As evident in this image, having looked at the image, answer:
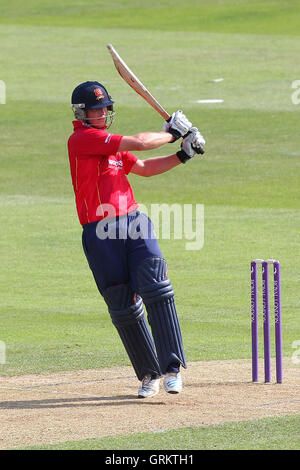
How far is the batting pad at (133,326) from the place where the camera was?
314 inches

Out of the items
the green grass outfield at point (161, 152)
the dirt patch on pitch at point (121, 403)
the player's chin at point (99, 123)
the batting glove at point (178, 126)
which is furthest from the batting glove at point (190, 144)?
the green grass outfield at point (161, 152)

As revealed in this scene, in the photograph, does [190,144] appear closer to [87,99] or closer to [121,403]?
[87,99]

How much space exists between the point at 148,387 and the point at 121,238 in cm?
113

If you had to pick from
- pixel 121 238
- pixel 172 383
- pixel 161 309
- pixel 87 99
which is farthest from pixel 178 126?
pixel 172 383

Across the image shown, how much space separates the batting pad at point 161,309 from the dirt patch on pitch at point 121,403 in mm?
323

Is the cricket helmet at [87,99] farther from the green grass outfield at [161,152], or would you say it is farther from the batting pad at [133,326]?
the green grass outfield at [161,152]

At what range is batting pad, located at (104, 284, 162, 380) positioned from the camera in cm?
796

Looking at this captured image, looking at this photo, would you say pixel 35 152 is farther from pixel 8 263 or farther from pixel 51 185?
pixel 8 263

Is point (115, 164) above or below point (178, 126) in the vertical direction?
below

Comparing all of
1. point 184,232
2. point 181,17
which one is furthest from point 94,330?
point 181,17

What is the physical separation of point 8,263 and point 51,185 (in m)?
6.20

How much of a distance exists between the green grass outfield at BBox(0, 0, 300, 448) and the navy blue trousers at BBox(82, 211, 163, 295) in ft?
4.93

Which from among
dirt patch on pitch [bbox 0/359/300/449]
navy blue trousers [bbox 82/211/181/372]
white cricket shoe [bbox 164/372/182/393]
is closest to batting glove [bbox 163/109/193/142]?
navy blue trousers [bbox 82/211/181/372]

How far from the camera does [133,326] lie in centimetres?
809
